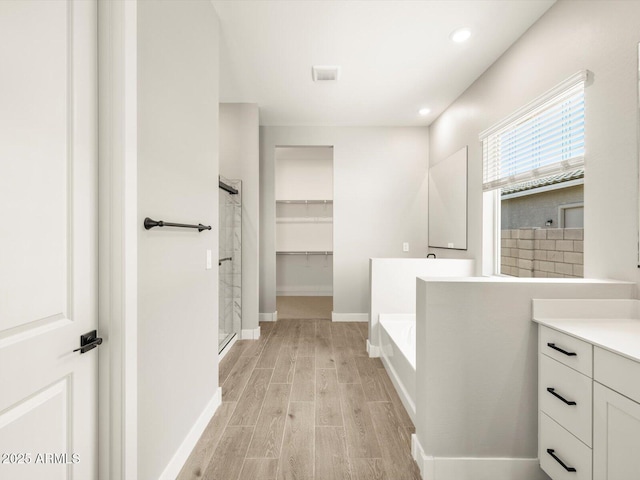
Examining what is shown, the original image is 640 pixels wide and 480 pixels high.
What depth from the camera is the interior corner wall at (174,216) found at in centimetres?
133

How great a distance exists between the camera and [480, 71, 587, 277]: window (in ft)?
6.54

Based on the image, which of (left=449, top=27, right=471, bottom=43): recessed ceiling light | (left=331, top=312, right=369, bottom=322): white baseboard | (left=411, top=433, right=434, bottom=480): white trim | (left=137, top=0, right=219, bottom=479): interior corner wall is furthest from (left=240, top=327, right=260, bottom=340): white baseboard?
(left=449, top=27, right=471, bottom=43): recessed ceiling light

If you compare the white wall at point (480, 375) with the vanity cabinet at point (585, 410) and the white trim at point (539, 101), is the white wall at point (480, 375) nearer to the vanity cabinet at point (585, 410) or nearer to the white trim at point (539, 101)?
the vanity cabinet at point (585, 410)

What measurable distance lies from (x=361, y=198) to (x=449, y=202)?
1.16m

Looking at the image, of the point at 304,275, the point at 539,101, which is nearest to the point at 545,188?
the point at 539,101

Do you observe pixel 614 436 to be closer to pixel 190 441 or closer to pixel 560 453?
pixel 560 453

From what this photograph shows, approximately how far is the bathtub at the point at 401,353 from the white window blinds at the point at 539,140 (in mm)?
1475

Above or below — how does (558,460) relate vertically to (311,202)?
below

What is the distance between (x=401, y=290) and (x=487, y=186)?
1242 millimetres

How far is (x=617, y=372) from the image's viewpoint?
1104 mm

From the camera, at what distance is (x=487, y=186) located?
9.65ft

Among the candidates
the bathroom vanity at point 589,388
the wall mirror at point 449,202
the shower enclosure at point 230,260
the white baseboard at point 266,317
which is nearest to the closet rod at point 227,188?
the shower enclosure at point 230,260

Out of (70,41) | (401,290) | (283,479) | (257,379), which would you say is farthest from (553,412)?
(70,41)

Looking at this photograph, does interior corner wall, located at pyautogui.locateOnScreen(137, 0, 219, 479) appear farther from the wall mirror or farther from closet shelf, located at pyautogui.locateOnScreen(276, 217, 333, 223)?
closet shelf, located at pyautogui.locateOnScreen(276, 217, 333, 223)
